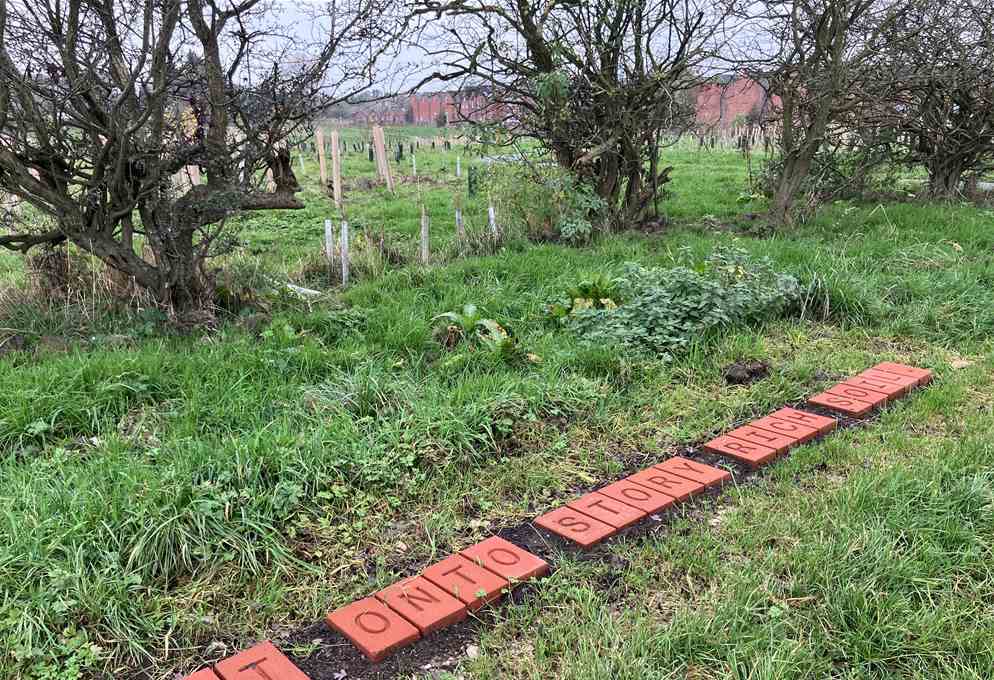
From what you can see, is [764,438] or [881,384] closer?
[764,438]

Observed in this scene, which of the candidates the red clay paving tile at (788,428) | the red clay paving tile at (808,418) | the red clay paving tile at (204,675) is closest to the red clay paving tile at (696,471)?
the red clay paving tile at (788,428)

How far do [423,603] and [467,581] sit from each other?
18cm

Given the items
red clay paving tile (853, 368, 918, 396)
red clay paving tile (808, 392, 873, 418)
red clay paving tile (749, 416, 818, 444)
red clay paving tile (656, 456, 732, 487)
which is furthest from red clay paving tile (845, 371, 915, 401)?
red clay paving tile (656, 456, 732, 487)

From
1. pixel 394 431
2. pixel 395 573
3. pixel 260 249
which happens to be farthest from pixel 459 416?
pixel 260 249

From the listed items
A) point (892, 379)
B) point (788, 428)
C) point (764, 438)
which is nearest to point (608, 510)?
point (764, 438)

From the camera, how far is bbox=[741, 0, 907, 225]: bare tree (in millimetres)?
7867

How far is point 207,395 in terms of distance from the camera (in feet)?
12.3

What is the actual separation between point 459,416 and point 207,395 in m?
1.31

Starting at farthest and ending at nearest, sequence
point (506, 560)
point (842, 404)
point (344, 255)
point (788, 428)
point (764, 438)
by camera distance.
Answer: point (344, 255)
point (842, 404)
point (788, 428)
point (764, 438)
point (506, 560)

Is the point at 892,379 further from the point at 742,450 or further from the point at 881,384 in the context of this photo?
the point at 742,450

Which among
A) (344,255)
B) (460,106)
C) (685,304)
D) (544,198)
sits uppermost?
(460,106)

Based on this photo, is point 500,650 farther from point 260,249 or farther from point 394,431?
point 260,249

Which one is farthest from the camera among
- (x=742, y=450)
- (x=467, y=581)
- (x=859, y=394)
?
(x=859, y=394)

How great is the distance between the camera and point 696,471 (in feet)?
10.6
